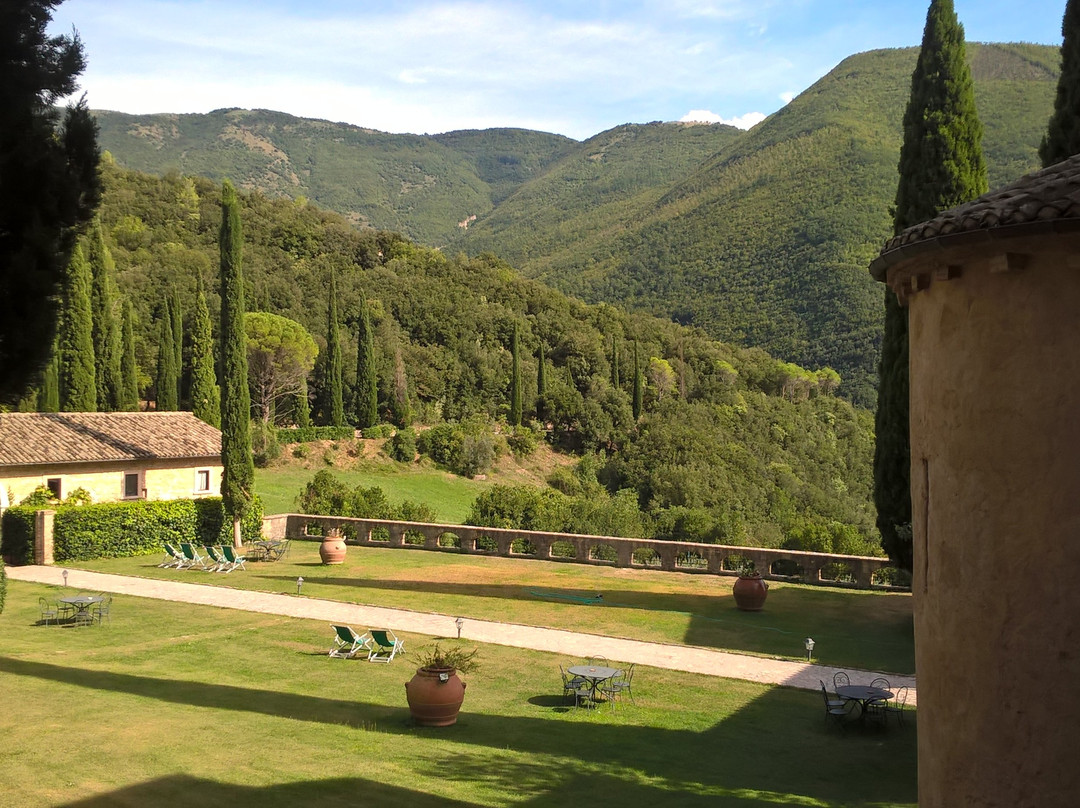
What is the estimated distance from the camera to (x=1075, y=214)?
5.51 meters

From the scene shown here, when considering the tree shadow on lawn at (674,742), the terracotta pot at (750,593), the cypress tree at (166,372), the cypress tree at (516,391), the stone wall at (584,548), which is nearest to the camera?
the tree shadow on lawn at (674,742)

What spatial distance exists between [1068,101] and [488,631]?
12762mm

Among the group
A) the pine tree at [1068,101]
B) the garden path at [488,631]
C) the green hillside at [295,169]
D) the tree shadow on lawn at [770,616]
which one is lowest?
the tree shadow on lawn at [770,616]

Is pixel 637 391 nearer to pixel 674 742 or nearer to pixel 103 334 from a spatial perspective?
pixel 103 334

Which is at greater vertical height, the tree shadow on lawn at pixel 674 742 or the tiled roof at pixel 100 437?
the tiled roof at pixel 100 437

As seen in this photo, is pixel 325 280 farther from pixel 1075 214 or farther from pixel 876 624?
pixel 1075 214

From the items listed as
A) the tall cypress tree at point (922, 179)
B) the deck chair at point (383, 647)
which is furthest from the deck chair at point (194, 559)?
the tall cypress tree at point (922, 179)

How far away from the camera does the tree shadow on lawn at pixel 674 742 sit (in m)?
9.96

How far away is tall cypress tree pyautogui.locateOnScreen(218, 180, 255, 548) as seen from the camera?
2822cm

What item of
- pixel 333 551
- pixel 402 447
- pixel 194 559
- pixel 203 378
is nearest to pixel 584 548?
pixel 333 551

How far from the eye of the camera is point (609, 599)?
812 inches

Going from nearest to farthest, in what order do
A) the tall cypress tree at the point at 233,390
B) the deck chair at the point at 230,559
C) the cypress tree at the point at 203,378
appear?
the deck chair at the point at 230,559
the tall cypress tree at the point at 233,390
the cypress tree at the point at 203,378

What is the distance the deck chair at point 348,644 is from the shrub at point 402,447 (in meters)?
31.6

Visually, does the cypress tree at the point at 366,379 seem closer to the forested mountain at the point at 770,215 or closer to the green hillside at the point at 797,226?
the forested mountain at the point at 770,215
